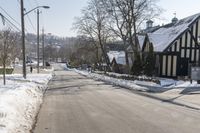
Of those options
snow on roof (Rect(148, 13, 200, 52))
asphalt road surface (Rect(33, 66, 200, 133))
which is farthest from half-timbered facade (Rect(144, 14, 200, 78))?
asphalt road surface (Rect(33, 66, 200, 133))

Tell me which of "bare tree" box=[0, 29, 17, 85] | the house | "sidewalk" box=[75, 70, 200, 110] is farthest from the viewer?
the house

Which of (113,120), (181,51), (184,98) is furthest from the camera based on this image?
(181,51)

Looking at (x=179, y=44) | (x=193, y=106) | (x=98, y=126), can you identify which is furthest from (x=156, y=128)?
(x=179, y=44)

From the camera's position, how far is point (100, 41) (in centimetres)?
5769

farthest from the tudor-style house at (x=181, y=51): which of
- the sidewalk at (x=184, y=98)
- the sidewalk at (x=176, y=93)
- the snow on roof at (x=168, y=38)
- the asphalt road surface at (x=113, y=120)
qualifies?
the asphalt road surface at (x=113, y=120)

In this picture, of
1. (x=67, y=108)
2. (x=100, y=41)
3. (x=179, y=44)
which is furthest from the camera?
(x=100, y=41)

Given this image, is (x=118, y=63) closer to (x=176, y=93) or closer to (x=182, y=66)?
(x=182, y=66)

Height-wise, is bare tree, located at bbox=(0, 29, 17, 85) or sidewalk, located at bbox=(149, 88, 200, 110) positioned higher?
bare tree, located at bbox=(0, 29, 17, 85)

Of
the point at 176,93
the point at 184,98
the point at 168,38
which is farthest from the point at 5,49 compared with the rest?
the point at 168,38

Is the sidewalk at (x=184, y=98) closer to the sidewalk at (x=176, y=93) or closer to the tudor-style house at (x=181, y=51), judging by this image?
the sidewalk at (x=176, y=93)

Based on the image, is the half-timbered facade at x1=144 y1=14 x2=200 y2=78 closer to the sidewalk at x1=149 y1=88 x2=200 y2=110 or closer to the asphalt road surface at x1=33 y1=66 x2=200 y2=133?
the sidewalk at x1=149 y1=88 x2=200 y2=110

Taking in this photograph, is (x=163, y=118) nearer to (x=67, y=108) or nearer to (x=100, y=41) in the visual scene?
(x=67, y=108)

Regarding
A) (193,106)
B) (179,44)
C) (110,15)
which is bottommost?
(193,106)

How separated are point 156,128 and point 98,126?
1.69 m
